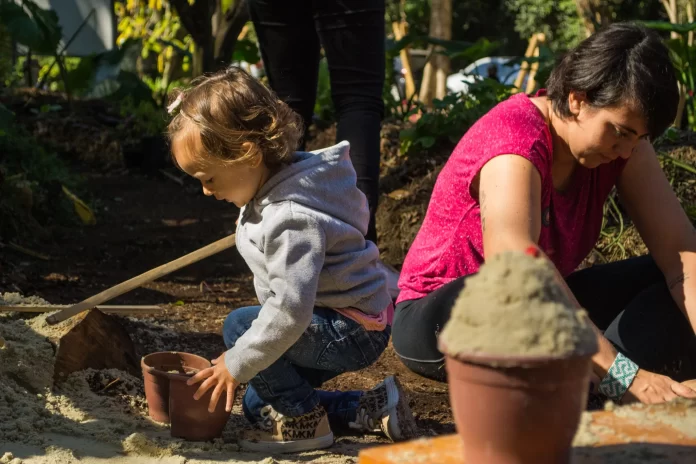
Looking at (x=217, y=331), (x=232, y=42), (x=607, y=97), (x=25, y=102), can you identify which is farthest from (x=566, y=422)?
(x=25, y=102)

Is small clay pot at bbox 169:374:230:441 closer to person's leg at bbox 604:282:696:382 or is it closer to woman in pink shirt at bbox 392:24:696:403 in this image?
woman in pink shirt at bbox 392:24:696:403

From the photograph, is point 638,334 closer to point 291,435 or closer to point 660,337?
point 660,337

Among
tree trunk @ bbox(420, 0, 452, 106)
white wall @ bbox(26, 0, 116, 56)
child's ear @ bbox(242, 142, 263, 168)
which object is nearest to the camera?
child's ear @ bbox(242, 142, 263, 168)

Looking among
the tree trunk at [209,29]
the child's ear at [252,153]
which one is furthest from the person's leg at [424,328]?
the tree trunk at [209,29]

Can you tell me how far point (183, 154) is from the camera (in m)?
2.23

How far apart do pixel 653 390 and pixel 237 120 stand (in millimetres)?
1200

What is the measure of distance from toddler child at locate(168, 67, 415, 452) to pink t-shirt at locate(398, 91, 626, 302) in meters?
0.22

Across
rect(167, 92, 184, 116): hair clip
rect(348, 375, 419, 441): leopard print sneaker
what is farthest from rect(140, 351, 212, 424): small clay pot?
rect(167, 92, 184, 116): hair clip

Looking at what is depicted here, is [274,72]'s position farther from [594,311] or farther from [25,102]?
[25,102]

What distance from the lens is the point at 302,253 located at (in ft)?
6.95

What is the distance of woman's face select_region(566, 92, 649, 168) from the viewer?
2.20 meters

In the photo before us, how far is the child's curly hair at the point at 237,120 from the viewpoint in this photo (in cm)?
217

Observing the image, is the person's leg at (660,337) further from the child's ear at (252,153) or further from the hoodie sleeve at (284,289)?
the child's ear at (252,153)

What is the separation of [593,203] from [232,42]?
5.35 m
